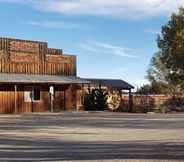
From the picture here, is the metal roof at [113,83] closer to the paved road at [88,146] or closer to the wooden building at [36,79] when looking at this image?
the wooden building at [36,79]

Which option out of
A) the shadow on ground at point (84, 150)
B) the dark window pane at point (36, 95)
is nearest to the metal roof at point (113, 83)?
the dark window pane at point (36, 95)

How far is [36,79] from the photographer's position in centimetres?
5491

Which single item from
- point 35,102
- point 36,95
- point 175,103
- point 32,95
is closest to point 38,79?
point 32,95

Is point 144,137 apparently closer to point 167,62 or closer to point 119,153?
point 119,153

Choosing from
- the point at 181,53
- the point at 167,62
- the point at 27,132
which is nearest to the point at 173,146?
the point at 27,132

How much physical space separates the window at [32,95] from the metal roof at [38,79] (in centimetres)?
127

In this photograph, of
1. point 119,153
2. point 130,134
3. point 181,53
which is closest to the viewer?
point 119,153

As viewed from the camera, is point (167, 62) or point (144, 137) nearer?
point (144, 137)

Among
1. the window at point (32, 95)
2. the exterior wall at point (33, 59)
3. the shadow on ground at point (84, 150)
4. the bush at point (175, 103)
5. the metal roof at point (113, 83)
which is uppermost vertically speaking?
the exterior wall at point (33, 59)

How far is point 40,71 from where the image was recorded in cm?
5766

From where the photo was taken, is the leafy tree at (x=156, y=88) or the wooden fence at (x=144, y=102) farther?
the leafy tree at (x=156, y=88)

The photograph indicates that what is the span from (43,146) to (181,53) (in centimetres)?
3338

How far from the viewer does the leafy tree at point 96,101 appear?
199 ft

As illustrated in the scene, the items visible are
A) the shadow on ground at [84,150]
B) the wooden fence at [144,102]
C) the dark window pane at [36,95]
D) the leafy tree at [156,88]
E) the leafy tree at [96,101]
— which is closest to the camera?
the shadow on ground at [84,150]
